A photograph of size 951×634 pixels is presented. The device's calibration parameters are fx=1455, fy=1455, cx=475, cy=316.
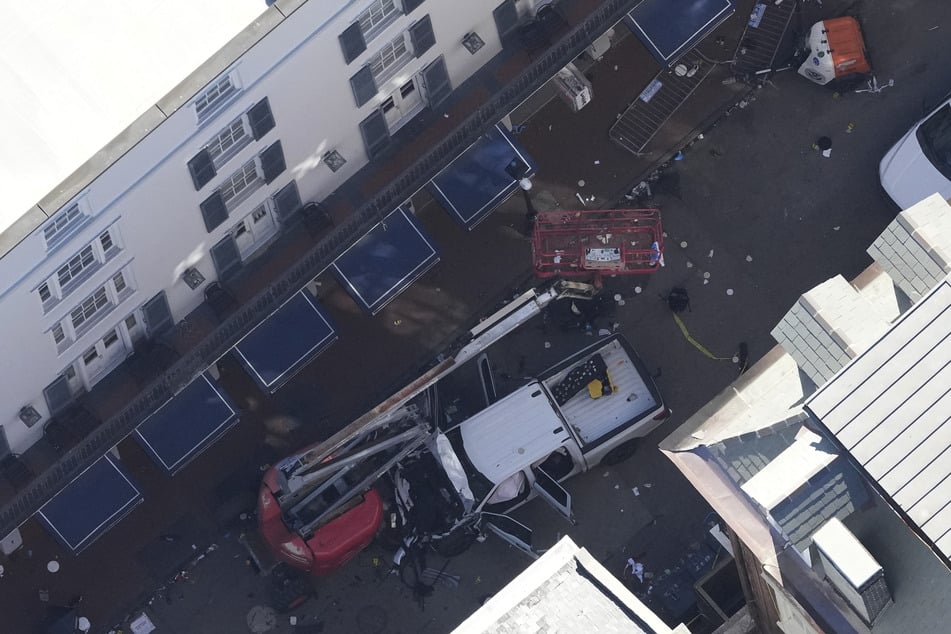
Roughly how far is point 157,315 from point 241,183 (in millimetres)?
5190

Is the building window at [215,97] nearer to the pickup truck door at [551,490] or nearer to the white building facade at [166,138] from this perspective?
the white building facade at [166,138]

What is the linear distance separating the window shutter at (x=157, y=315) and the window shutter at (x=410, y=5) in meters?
11.3

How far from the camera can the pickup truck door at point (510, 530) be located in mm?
48312

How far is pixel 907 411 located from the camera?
33969 mm

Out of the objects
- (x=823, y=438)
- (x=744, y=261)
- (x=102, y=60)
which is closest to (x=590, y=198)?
(x=744, y=261)

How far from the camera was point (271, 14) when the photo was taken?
1436 inches

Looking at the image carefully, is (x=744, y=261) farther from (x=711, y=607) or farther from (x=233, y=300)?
(x=233, y=300)

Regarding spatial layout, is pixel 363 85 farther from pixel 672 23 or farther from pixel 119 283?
pixel 672 23

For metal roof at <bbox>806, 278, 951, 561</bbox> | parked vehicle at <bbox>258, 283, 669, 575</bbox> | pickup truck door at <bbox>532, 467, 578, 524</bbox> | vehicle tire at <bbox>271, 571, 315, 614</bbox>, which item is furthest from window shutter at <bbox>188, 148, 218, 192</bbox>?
metal roof at <bbox>806, 278, 951, 561</bbox>

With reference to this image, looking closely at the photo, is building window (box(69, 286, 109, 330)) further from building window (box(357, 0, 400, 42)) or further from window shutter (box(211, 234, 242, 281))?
building window (box(357, 0, 400, 42))

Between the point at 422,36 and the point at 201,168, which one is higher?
the point at 201,168

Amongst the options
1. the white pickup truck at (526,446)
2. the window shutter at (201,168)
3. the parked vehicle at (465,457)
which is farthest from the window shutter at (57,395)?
the white pickup truck at (526,446)

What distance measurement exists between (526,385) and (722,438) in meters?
9.83

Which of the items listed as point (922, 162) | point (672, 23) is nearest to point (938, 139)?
point (922, 162)
